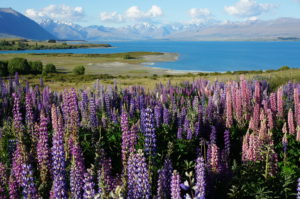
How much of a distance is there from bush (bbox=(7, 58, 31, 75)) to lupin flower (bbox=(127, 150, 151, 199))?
46.5 metres

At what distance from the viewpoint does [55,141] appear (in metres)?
3.81

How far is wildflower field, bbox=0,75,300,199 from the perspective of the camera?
3627mm

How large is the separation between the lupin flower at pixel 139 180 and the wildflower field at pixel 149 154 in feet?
0.03

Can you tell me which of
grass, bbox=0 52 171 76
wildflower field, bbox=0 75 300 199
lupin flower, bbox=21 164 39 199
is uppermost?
lupin flower, bbox=21 164 39 199

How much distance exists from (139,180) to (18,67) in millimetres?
48209

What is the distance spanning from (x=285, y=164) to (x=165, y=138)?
2425 mm

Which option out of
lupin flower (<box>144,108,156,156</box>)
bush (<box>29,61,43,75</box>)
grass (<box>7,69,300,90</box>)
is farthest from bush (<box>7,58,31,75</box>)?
lupin flower (<box>144,108,156,156</box>)

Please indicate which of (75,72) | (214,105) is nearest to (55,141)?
(214,105)

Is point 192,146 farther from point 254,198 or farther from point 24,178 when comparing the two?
point 24,178

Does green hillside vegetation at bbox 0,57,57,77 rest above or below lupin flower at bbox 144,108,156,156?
below

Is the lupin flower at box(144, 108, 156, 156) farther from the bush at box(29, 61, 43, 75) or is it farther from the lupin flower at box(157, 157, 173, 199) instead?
the bush at box(29, 61, 43, 75)

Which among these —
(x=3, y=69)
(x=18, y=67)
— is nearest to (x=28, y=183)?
(x=18, y=67)

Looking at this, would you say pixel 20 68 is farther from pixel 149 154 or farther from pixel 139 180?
pixel 139 180

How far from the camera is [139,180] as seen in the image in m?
3.53
